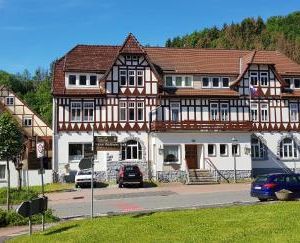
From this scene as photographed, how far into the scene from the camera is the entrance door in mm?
46312

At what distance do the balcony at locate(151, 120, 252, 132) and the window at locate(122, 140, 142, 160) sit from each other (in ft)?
7.19

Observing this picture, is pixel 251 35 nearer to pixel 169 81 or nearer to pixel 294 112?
pixel 294 112

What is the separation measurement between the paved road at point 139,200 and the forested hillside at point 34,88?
5160 cm

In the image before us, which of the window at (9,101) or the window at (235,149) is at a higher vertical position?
the window at (9,101)

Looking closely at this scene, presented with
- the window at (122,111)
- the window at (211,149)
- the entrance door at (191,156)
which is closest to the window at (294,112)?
the window at (211,149)

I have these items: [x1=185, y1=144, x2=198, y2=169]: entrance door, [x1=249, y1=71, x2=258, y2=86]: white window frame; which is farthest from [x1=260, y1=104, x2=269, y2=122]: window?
[x1=185, y1=144, x2=198, y2=169]: entrance door

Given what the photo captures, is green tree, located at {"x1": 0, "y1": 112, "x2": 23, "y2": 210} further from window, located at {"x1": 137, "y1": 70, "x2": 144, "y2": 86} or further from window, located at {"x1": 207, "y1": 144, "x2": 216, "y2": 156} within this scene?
window, located at {"x1": 207, "y1": 144, "x2": 216, "y2": 156}

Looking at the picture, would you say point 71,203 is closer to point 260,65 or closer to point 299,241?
point 299,241

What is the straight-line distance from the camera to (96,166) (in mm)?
45281

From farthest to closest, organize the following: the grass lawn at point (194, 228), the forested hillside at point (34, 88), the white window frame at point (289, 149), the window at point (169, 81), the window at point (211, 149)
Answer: the forested hillside at point (34, 88) < the white window frame at point (289, 149) < the window at point (169, 81) < the window at point (211, 149) < the grass lawn at point (194, 228)

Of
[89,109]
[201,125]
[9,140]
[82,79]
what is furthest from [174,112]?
[9,140]

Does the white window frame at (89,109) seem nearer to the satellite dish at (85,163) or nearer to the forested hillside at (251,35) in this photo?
the satellite dish at (85,163)

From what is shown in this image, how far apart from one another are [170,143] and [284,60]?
1682 cm

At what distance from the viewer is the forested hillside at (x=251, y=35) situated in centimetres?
11849
